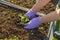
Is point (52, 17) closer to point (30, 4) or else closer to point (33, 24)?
point (33, 24)

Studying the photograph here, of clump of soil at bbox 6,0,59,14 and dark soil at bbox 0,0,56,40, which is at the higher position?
clump of soil at bbox 6,0,59,14

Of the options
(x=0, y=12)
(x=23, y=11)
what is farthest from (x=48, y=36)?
(x=0, y=12)

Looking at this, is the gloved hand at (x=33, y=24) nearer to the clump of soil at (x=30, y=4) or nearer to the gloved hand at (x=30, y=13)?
the gloved hand at (x=30, y=13)

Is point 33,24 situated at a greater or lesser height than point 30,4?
lesser

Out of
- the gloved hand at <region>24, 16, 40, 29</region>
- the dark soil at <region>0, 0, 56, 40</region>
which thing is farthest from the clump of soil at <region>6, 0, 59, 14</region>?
the gloved hand at <region>24, 16, 40, 29</region>

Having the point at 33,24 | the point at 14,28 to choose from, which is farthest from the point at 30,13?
the point at 14,28

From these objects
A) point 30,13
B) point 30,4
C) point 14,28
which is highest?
point 30,4

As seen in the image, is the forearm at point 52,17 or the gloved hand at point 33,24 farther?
the gloved hand at point 33,24

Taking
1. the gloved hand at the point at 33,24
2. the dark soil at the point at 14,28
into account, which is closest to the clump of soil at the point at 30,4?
the dark soil at the point at 14,28

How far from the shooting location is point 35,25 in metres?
2.37

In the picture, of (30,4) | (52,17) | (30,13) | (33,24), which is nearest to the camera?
(52,17)

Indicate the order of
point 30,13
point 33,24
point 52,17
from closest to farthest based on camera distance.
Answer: point 52,17
point 33,24
point 30,13

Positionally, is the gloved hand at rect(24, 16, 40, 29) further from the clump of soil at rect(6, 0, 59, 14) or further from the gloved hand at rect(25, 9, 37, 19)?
the clump of soil at rect(6, 0, 59, 14)

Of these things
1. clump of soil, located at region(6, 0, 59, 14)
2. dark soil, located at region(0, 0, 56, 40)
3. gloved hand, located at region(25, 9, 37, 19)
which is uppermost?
clump of soil, located at region(6, 0, 59, 14)
